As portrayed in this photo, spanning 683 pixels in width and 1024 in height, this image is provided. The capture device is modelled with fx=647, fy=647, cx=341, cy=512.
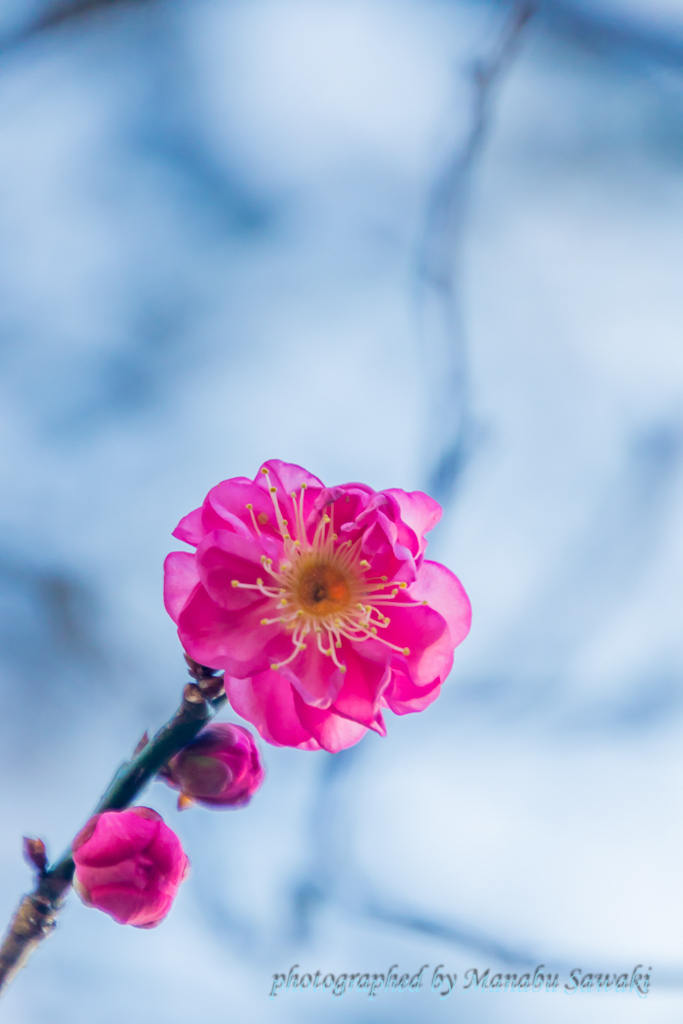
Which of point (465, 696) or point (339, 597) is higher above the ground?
point (465, 696)

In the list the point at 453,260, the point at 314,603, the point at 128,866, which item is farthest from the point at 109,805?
the point at 453,260

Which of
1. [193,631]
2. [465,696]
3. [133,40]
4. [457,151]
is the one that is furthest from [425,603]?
[133,40]

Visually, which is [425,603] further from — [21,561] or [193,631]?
[21,561]

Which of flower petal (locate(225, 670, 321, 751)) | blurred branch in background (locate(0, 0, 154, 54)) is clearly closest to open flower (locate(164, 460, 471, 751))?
flower petal (locate(225, 670, 321, 751))

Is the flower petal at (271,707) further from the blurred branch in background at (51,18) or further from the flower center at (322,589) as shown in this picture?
the blurred branch in background at (51,18)

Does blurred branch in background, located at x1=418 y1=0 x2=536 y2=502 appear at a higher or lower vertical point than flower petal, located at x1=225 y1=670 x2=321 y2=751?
higher

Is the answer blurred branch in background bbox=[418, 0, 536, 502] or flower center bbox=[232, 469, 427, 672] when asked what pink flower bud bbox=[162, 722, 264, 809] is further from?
blurred branch in background bbox=[418, 0, 536, 502]

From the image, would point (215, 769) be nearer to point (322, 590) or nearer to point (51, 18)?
point (322, 590)

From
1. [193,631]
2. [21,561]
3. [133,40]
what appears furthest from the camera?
[21,561]
